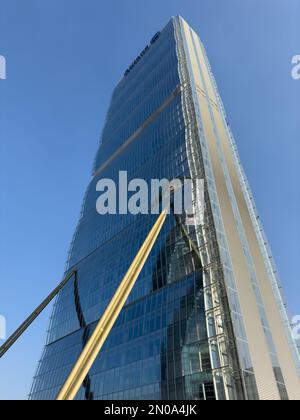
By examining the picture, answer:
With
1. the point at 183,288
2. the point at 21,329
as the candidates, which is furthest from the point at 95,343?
the point at 183,288

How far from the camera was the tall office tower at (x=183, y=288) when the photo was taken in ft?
114

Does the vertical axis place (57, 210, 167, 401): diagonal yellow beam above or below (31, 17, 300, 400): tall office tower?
below

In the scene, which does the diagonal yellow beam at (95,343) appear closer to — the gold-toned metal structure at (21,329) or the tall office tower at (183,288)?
the gold-toned metal structure at (21,329)

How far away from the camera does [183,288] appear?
4294 cm

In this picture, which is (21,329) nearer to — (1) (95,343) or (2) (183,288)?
(1) (95,343)

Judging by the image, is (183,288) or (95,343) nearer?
(95,343)

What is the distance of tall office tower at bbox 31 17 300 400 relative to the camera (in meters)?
34.8

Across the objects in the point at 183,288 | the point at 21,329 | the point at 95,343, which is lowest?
the point at 95,343

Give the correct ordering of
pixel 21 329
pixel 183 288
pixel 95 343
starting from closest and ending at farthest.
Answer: pixel 95 343 < pixel 21 329 < pixel 183 288

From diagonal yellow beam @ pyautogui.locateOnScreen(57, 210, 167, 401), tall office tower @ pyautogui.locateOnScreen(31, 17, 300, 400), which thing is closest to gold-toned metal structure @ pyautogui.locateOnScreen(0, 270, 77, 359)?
diagonal yellow beam @ pyautogui.locateOnScreen(57, 210, 167, 401)

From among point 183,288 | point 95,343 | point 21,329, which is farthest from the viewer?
point 183,288

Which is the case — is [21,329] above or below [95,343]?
above

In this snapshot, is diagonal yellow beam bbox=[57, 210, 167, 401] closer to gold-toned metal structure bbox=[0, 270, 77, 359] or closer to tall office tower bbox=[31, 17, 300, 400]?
gold-toned metal structure bbox=[0, 270, 77, 359]
